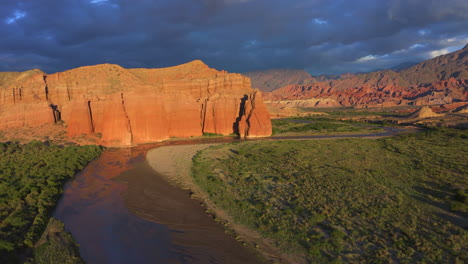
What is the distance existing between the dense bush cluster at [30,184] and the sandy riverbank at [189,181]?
749 cm

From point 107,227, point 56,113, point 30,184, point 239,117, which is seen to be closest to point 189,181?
point 107,227

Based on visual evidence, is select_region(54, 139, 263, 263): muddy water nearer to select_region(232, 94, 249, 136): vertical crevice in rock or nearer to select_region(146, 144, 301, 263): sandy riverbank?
select_region(146, 144, 301, 263): sandy riverbank

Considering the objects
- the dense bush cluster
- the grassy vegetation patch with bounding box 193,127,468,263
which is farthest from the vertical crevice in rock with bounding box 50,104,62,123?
the grassy vegetation patch with bounding box 193,127,468,263

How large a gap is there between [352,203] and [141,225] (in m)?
11.3

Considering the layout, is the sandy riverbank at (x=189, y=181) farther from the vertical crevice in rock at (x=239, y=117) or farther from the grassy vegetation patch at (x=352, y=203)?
the vertical crevice in rock at (x=239, y=117)

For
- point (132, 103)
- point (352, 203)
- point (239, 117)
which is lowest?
point (352, 203)

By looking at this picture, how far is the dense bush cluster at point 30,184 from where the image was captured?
456 inches

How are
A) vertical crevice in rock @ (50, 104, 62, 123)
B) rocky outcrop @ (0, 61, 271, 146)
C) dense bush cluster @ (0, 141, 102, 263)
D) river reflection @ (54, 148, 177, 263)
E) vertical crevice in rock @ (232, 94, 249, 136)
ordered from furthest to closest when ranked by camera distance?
vertical crevice in rock @ (232, 94, 249, 136) < vertical crevice in rock @ (50, 104, 62, 123) < rocky outcrop @ (0, 61, 271, 146) < dense bush cluster @ (0, 141, 102, 263) < river reflection @ (54, 148, 177, 263)

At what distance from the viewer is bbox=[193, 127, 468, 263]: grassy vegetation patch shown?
10.0 m

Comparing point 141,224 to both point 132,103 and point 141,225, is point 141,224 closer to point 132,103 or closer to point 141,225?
point 141,225

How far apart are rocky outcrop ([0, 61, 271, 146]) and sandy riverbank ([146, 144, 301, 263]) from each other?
905 cm

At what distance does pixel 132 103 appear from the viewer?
1561 inches

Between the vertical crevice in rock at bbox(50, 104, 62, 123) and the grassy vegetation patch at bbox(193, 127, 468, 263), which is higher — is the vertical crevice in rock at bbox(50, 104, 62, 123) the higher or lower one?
the higher one

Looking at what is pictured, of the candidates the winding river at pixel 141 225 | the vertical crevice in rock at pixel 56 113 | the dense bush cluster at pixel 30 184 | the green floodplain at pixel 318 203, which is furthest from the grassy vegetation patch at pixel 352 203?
the vertical crevice in rock at pixel 56 113
